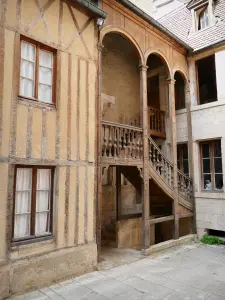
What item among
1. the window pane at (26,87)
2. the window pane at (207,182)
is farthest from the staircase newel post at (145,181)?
the window pane at (26,87)

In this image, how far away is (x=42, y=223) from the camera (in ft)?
16.4

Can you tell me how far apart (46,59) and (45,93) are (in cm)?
75

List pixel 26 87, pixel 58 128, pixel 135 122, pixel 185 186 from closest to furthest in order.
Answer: pixel 26 87 < pixel 58 128 < pixel 185 186 < pixel 135 122

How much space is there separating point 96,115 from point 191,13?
710 cm

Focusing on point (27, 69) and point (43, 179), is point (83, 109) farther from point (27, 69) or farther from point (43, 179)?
point (43, 179)

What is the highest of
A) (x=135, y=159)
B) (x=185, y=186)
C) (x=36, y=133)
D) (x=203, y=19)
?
(x=203, y=19)

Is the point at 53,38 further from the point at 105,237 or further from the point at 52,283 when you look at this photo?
the point at 105,237

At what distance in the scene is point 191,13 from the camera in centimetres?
1002

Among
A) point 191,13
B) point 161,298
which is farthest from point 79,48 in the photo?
point 191,13

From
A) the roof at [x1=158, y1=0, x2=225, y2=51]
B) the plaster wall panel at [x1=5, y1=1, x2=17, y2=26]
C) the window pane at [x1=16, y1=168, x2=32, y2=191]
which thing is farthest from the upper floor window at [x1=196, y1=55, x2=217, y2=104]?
the window pane at [x1=16, y1=168, x2=32, y2=191]

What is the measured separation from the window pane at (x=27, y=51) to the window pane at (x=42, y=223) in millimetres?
3160

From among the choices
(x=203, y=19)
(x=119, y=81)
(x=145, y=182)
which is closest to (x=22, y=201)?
(x=145, y=182)

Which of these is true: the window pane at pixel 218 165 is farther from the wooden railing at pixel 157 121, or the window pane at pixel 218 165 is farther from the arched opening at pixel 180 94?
the arched opening at pixel 180 94

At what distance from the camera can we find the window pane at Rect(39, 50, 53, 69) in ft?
17.3
